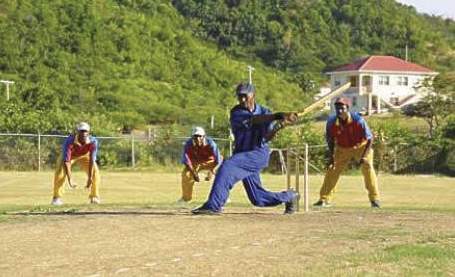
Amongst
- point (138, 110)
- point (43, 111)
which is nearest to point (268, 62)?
point (138, 110)

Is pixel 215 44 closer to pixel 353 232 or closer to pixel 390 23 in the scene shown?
pixel 390 23

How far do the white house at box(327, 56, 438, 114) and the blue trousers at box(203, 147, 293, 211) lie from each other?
227 feet

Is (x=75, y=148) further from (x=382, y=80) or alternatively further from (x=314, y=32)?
(x=314, y=32)

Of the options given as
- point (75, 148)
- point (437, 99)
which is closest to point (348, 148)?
point (75, 148)

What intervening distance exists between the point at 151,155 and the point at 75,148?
24010mm

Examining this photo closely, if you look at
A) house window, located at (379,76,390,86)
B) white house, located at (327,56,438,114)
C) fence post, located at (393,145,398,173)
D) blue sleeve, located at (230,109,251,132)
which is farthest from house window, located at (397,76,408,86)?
blue sleeve, located at (230,109,251,132)

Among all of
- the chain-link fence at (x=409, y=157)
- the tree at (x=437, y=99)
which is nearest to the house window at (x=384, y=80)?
the tree at (x=437, y=99)

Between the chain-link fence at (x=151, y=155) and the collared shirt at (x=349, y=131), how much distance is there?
70.1 feet

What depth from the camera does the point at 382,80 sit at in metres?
92.2

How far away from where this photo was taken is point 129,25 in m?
70.4

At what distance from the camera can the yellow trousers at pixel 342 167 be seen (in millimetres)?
15945

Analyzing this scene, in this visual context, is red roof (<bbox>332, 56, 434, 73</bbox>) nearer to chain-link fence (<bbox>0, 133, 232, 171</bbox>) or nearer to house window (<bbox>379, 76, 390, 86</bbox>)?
house window (<bbox>379, 76, 390, 86</bbox>)

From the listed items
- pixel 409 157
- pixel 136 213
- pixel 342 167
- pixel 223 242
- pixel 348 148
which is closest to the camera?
pixel 223 242

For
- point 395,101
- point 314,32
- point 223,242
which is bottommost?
point 223,242
